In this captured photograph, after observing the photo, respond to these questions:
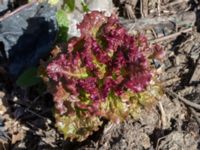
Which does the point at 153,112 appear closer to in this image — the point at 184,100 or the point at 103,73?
the point at 184,100

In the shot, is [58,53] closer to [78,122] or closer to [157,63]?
[78,122]

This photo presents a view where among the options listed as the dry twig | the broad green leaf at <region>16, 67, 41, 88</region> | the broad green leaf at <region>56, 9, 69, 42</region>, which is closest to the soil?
the dry twig

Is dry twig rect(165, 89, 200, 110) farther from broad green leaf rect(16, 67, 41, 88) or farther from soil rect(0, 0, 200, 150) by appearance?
broad green leaf rect(16, 67, 41, 88)

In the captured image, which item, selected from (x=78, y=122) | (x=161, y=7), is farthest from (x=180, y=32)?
(x=78, y=122)

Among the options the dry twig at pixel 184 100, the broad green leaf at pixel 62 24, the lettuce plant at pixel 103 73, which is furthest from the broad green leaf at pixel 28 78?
the dry twig at pixel 184 100

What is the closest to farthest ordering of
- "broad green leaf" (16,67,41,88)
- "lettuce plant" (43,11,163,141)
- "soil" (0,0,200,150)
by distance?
"lettuce plant" (43,11,163,141) → "soil" (0,0,200,150) → "broad green leaf" (16,67,41,88)

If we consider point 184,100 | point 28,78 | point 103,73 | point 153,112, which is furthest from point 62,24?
point 184,100

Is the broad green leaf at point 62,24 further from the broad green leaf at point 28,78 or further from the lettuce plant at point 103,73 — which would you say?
the lettuce plant at point 103,73
